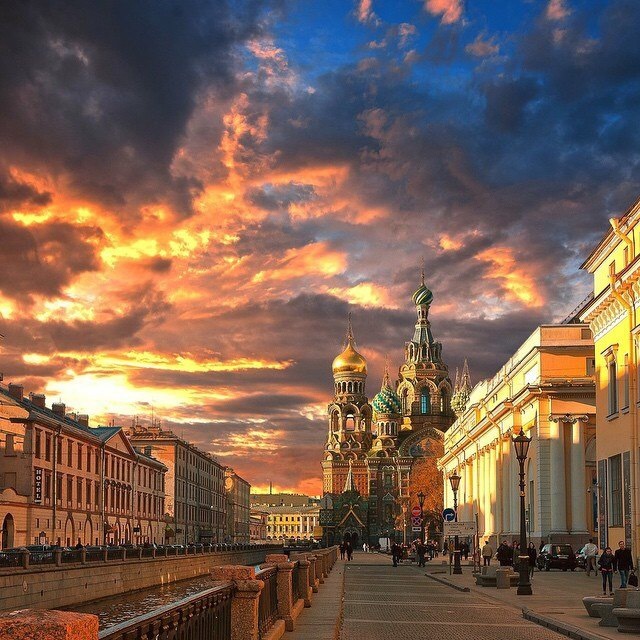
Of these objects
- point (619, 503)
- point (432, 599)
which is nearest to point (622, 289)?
point (619, 503)

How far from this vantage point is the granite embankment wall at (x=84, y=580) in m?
38.0

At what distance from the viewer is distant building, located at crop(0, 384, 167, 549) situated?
6931cm

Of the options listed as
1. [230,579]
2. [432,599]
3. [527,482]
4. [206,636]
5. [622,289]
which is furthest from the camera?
[527,482]

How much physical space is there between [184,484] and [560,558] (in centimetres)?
8933

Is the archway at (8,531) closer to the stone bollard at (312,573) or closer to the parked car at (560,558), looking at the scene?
the parked car at (560,558)

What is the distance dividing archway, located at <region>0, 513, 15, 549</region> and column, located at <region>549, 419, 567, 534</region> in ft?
103

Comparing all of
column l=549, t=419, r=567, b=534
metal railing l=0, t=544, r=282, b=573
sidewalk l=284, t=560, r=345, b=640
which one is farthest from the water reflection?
column l=549, t=419, r=567, b=534

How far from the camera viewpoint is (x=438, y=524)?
6722 inches

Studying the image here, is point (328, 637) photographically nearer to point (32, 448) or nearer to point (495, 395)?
point (32, 448)

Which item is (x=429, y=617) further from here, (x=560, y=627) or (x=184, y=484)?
(x=184, y=484)

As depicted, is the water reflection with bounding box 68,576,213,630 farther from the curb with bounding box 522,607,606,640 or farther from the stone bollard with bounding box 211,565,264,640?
the stone bollard with bounding box 211,565,264,640

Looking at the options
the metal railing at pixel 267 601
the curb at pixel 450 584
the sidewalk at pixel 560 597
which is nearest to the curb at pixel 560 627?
the sidewalk at pixel 560 597

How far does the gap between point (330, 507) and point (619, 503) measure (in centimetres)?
13622

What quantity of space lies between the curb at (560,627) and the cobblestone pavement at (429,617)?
0.18 meters
